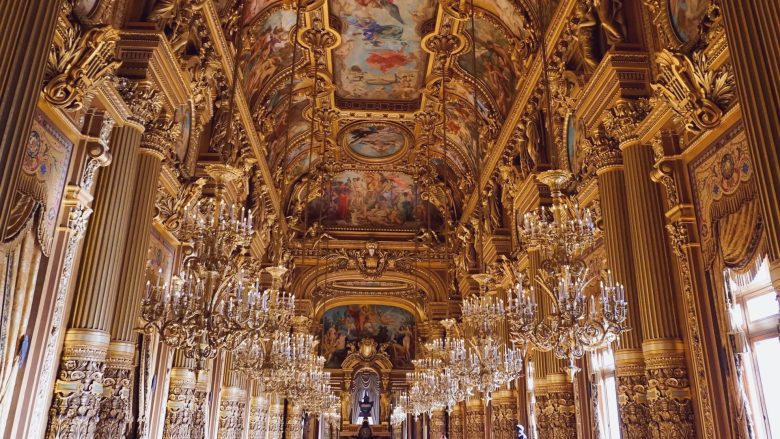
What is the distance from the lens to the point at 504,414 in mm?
14469

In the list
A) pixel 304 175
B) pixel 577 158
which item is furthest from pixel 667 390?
pixel 304 175

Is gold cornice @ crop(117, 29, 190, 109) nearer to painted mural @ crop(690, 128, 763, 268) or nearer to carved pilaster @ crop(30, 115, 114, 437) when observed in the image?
carved pilaster @ crop(30, 115, 114, 437)

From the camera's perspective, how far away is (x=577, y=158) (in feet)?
34.8

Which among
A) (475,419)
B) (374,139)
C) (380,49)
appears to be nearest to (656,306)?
(380,49)

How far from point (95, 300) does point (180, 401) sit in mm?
4056

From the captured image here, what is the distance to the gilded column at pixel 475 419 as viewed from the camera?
58.3 feet

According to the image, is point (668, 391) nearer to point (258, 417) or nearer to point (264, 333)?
point (264, 333)

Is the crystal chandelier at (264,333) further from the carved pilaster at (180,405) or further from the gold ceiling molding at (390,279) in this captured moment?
the gold ceiling molding at (390,279)

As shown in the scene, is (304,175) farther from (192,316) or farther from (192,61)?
(192,316)

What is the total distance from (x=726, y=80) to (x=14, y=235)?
7.10 metres

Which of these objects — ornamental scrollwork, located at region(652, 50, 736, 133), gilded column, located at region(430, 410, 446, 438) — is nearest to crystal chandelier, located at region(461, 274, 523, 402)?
ornamental scrollwork, located at region(652, 50, 736, 133)

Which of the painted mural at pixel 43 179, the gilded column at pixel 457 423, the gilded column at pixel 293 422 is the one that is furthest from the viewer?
the gilded column at pixel 293 422

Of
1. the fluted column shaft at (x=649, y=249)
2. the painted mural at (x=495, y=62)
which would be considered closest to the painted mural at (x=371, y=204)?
the painted mural at (x=495, y=62)

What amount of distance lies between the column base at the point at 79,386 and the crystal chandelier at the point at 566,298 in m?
4.66
